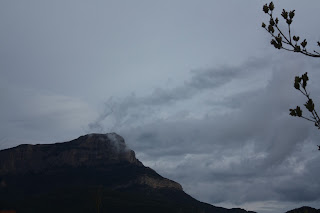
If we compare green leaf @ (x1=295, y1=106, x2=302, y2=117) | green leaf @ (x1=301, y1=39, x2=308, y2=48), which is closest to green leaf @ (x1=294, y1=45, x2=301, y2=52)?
green leaf @ (x1=301, y1=39, x2=308, y2=48)

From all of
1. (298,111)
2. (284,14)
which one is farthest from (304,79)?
(284,14)

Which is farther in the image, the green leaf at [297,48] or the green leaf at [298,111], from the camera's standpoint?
the green leaf at [297,48]

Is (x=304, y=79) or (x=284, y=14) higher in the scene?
(x=284, y=14)

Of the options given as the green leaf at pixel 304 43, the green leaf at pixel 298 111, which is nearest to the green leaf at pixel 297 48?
the green leaf at pixel 304 43

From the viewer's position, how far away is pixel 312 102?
38.8 ft

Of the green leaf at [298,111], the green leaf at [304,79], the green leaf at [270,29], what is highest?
the green leaf at [270,29]

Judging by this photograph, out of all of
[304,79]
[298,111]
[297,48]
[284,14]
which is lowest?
[298,111]

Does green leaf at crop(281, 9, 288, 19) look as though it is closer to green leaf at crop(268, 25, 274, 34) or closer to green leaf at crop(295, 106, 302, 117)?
green leaf at crop(268, 25, 274, 34)

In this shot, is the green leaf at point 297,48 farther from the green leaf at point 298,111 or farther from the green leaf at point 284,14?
the green leaf at point 298,111

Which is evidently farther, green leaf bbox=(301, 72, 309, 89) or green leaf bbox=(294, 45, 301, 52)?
green leaf bbox=(294, 45, 301, 52)

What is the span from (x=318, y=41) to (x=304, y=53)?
2.01 feet

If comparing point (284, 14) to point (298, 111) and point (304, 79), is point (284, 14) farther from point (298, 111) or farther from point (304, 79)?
point (298, 111)

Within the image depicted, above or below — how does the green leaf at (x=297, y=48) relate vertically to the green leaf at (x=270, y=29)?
below

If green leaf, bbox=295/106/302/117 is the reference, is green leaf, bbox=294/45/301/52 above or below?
above
